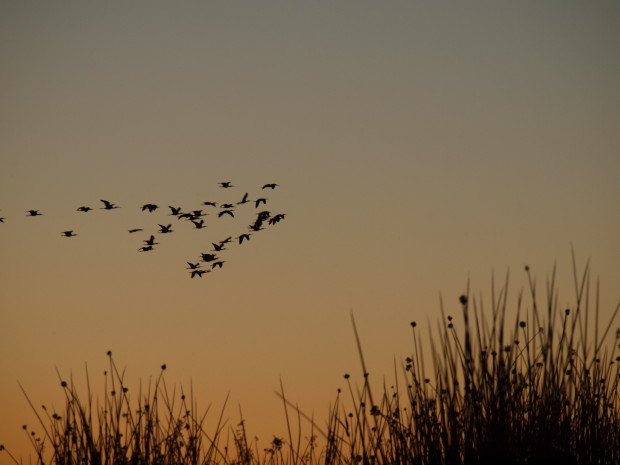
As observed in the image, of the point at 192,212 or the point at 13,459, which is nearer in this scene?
the point at 13,459

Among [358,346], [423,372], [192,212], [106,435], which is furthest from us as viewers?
[192,212]

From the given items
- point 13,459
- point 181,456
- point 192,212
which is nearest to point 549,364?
point 181,456

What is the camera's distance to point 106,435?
7383mm

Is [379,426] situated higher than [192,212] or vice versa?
[192,212]

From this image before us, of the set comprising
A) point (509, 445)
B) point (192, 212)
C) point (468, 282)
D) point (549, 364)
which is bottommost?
point (509, 445)

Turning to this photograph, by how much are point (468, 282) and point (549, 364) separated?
954 mm

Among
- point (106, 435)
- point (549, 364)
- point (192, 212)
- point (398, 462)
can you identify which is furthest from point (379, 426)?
point (192, 212)

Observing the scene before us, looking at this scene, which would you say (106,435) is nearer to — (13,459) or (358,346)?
(13,459)

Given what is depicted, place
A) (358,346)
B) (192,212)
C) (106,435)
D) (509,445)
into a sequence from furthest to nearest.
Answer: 1. (192,212)
2. (106,435)
3. (509,445)
4. (358,346)

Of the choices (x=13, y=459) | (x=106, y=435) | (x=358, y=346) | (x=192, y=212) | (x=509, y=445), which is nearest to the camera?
(x=358, y=346)

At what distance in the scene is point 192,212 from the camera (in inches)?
508

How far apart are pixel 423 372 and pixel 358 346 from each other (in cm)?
116

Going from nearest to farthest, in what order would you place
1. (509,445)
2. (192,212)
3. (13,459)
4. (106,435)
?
Result: 1. (509,445)
2. (106,435)
3. (13,459)
4. (192,212)

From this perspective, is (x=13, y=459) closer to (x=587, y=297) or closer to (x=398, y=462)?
(x=398, y=462)
